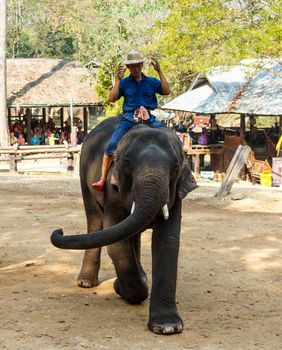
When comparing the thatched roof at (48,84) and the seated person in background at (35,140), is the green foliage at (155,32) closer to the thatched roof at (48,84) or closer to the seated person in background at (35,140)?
the thatched roof at (48,84)

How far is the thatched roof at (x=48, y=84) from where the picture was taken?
3058cm

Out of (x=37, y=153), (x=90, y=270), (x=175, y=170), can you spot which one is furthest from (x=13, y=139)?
(x=175, y=170)

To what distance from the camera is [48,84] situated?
32.0m

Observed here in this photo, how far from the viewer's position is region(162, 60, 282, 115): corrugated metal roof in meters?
22.6

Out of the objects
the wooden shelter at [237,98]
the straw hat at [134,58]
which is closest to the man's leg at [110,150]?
the straw hat at [134,58]

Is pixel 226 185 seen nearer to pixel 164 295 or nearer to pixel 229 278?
pixel 229 278

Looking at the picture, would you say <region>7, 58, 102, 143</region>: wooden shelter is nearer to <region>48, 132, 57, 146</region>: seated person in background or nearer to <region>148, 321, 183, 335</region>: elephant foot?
<region>48, 132, 57, 146</region>: seated person in background

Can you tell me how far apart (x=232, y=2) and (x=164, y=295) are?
1467 centimetres

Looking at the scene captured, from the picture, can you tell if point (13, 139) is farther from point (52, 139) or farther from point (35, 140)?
point (52, 139)

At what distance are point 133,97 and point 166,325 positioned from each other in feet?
7.37

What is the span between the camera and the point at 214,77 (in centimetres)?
2636

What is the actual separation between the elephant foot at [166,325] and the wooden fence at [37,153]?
17.0m

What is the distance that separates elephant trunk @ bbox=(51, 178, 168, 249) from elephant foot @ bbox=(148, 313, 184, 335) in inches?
37.8

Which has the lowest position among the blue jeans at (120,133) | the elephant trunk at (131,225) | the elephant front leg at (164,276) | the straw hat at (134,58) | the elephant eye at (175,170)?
the elephant front leg at (164,276)
